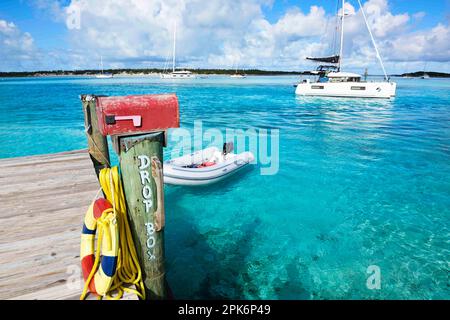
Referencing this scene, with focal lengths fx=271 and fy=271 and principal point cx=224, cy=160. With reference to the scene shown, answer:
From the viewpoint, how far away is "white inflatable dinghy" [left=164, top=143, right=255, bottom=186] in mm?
7094

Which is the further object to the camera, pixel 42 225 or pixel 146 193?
pixel 42 225

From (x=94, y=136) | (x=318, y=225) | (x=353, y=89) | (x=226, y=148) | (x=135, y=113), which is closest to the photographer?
(x=135, y=113)

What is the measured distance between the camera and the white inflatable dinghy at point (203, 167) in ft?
23.3

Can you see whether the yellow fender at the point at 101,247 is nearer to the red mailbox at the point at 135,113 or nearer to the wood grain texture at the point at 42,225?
the wood grain texture at the point at 42,225

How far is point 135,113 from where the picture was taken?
208cm

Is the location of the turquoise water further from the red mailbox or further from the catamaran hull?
the catamaran hull

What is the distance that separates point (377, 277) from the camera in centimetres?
453

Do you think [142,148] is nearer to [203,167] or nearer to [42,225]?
[42,225]

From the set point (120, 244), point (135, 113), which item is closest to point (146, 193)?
point (120, 244)

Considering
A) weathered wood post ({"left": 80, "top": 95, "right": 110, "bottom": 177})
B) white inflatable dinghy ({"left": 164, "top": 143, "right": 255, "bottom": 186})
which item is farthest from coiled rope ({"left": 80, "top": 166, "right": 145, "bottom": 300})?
white inflatable dinghy ({"left": 164, "top": 143, "right": 255, "bottom": 186})

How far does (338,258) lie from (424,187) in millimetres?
4920

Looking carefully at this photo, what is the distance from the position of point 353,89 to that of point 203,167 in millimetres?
28359

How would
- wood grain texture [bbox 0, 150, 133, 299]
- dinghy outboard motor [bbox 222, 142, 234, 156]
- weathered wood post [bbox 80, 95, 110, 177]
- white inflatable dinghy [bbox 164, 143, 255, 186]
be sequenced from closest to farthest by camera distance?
wood grain texture [bbox 0, 150, 133, 299]
weathered wood post [bbox 80, 95, 110, 177]
white inflatable dinghy [bbox 164, 143, 255, 186]
dinghy outboard motor [bbox 222, 142, 234, 156]

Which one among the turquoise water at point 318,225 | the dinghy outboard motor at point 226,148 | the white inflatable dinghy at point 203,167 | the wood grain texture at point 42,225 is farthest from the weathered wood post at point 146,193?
the dinghy outboard motor at point 226,148
